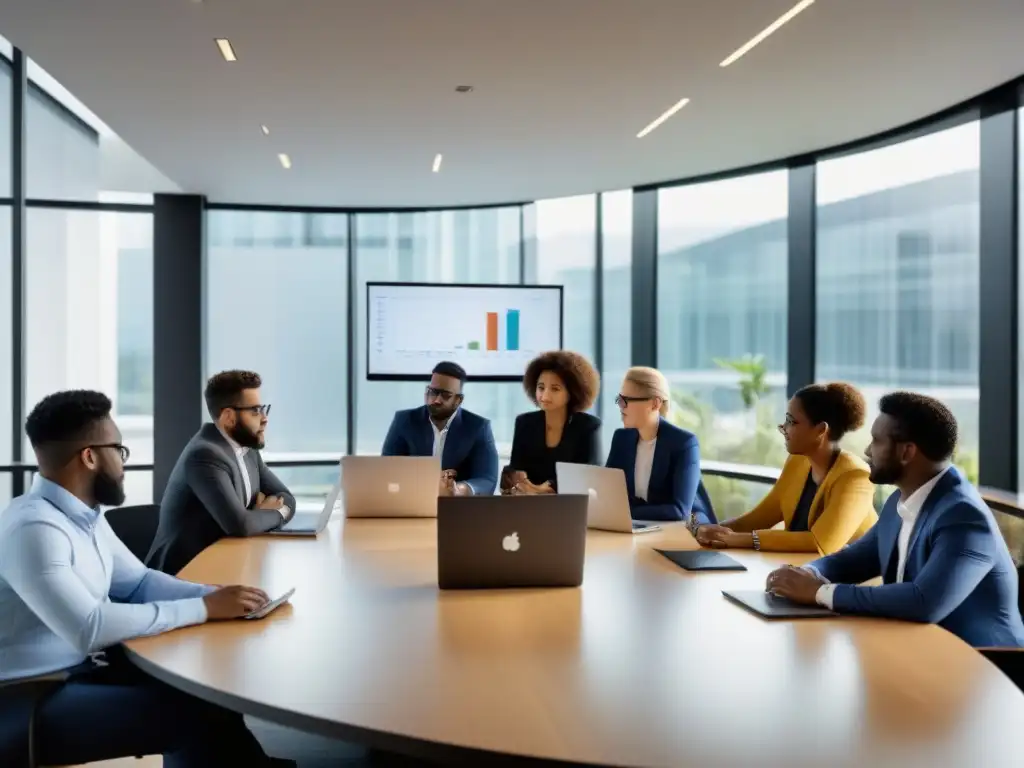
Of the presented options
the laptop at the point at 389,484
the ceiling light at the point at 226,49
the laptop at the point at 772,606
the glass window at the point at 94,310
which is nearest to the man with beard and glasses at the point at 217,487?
the laptop at the point at 389,484

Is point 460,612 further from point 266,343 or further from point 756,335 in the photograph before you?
point 266,343

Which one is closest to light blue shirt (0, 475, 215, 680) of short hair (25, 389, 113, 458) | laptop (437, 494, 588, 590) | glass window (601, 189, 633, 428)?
short hair (25, 389, 113, 458)

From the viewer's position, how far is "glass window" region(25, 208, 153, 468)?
681cm

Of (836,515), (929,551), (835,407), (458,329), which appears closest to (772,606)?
(929,551)

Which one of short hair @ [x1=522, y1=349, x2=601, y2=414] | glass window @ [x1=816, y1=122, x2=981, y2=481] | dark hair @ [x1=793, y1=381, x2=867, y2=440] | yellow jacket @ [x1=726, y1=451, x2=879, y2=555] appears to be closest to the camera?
yellow jacket @ [x1=726, y1=451, x2=879, y2=555]

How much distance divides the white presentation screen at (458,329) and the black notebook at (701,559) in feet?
15.8

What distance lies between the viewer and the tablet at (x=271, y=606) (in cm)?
233

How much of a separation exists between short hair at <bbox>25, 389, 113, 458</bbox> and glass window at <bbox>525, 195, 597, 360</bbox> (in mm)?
5936

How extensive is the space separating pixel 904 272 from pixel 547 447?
2.78 meters

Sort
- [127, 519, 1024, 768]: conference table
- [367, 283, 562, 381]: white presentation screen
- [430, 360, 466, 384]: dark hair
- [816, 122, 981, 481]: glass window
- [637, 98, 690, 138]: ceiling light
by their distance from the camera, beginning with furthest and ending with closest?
[367, 283, 562, 381]: white presentation screen → [816, 122, 981, 481]: glass window → [637, 98, 690, 138]: ceiling light → [430, 360, 466, 384]: dark hair → [127, 519, 1024, 768]: conference table

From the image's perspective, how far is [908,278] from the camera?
19.1 ft

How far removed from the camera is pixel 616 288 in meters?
7.90

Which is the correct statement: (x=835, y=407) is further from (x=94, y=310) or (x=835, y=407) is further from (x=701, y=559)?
(x=94, y=310)

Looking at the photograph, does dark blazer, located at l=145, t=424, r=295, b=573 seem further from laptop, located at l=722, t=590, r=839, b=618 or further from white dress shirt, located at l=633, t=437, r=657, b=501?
laptop, located at l=722, t=590, r=839, b=618
